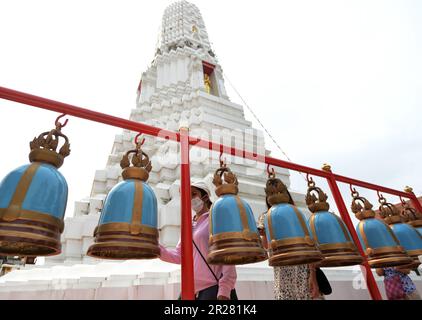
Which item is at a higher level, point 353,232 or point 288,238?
point 353,232

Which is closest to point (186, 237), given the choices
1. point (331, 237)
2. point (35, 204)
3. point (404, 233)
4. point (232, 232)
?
point (232, 232)

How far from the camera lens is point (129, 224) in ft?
4.17

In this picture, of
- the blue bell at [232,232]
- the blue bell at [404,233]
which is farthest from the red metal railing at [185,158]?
the blue bell at [404,233]

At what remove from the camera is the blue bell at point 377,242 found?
1.89m

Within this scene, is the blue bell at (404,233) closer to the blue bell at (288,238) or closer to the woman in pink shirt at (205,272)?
the blue bell at (288,238)

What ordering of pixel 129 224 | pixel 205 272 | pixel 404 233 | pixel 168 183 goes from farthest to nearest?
pixel 168 183, pixel 404 233, pixel 205 272, pixel 129 224

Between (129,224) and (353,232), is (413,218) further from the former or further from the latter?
(129,224)

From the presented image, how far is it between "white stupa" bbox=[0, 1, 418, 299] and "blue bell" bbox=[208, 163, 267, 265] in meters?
0.95

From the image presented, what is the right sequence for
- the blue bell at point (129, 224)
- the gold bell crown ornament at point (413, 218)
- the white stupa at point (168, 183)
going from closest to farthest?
the blue bell at point (129, 224) < the gold bell crown ornament at point (413, 218) < the white stupa at point (168, 183)

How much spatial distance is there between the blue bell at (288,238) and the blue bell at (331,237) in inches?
9.0

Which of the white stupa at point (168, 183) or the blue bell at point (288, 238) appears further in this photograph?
the white stupa at point (168, 183)

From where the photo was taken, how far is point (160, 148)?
7.55m

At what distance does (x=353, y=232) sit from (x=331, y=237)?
1.68 ft

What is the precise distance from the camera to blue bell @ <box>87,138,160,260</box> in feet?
4.07
